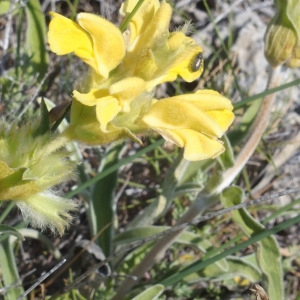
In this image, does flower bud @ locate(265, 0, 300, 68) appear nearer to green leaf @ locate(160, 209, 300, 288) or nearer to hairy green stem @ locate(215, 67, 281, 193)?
hairy green stem @ locate(215, 67, 281, 193)

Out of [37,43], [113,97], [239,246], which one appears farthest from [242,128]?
[113,97]

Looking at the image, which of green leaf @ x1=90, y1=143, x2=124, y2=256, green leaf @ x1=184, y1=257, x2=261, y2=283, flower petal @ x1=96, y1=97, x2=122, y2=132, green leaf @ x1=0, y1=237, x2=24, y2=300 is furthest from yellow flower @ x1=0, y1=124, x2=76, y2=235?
green leaf @ x1=184, y1=257, x2=261, y2=283

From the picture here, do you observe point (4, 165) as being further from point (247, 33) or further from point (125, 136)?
point (247, 33)

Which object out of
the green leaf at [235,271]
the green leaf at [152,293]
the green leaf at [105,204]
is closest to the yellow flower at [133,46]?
the green leaf at [152,293]

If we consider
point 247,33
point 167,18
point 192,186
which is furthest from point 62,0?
point 167,18

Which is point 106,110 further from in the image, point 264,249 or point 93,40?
point 264,249

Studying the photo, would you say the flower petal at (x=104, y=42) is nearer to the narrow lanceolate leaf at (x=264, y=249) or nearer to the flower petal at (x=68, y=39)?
the flower petal at (x=68, y=39)

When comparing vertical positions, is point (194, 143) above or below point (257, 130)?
above
